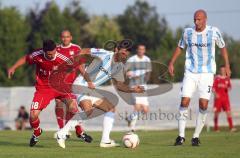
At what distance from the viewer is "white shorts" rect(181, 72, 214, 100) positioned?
620 inches

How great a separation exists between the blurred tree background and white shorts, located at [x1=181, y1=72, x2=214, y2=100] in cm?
2978

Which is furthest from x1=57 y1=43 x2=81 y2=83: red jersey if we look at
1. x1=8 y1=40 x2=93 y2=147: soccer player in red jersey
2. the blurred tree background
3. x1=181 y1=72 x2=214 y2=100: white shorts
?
the blurred tree background

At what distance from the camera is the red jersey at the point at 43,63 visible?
15625 millimetres

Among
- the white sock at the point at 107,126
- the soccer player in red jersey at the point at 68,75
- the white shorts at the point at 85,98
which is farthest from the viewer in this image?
the soccer player in red jersey at the point at 68,75

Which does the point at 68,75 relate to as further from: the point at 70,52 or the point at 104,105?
the point at 104,105

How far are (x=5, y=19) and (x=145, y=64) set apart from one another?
38875 millimetres

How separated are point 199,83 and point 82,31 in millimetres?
65591

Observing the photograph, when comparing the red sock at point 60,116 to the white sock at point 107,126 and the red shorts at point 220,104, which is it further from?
the red shorts at point 220,104

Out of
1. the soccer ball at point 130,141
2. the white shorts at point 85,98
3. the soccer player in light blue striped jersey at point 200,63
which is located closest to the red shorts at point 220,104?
the white shorts at point 85,98

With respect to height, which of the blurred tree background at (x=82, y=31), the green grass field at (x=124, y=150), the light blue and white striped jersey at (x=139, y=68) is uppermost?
the blurred tree background at (x=82, y=31)

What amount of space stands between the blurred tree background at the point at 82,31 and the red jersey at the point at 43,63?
30027 mm

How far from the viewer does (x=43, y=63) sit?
51.4 ft

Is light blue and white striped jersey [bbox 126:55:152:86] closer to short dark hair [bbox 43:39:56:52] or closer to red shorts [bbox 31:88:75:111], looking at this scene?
red shorts [bbox 31:88:75:111]

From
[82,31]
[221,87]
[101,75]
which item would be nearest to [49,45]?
[101,75]
